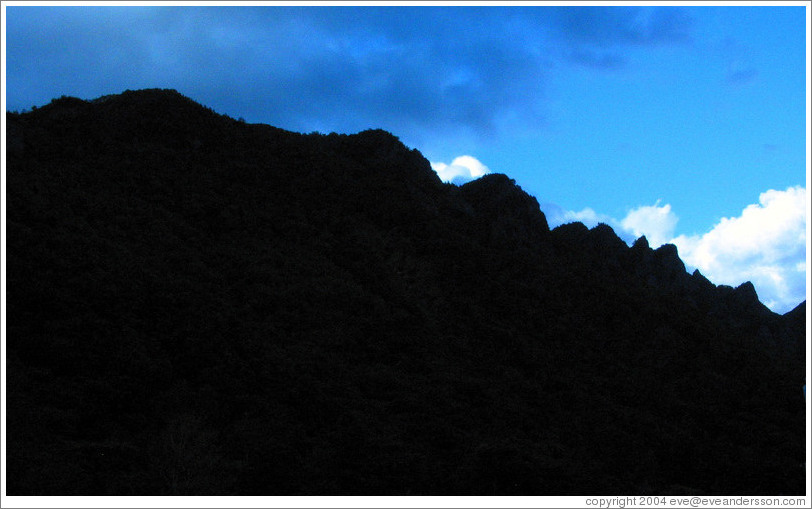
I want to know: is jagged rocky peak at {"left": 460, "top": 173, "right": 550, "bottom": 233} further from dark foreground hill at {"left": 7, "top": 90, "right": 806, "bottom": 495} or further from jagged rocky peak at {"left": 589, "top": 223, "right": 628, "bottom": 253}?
jagged rocky peak at {"left": 589, "top": 223, "right": 628, "bottom": 253}

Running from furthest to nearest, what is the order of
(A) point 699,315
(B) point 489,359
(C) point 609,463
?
(A) point 699,315 → (B) point 489,359 → (C) point 609,463

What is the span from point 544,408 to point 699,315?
27003mm

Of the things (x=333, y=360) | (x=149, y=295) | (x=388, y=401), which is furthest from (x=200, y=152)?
(x=388, y=401)

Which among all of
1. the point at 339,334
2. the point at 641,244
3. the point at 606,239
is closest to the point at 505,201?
the point at 606,239

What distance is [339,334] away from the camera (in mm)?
35344

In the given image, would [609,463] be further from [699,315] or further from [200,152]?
[200,152]

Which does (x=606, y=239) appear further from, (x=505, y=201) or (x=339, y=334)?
(x=339, y=334)

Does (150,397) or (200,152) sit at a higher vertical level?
(200,152)

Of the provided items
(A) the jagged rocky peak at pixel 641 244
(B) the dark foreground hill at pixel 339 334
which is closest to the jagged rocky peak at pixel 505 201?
(B) the dark foreground hill at pixel 339 334

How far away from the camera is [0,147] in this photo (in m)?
19.4

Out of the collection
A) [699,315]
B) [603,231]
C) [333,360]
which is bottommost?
[333,360]

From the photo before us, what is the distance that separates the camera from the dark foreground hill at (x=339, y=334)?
2328 cm

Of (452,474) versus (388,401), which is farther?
(388,401)

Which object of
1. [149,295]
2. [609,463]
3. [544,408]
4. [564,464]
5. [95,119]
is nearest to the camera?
[564,464]
